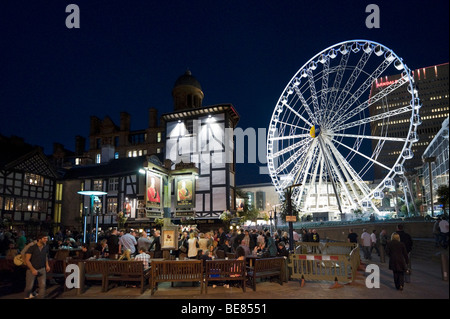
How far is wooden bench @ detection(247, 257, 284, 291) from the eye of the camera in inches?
374

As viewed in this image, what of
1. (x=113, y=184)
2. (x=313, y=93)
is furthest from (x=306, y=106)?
(x=113, y=184)

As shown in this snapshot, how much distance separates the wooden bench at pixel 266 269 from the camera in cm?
951

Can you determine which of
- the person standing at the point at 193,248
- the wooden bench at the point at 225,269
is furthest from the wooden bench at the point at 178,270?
the person standing at the point at 193,248

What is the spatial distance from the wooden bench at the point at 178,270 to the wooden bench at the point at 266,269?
1.50 metres

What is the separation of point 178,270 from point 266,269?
8.53 ft

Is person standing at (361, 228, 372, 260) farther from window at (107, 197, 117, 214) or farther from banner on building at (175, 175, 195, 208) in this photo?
window at (107, 197, 117, 214)

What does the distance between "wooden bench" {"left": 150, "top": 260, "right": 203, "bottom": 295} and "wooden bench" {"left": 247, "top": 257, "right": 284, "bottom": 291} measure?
4.91 ft

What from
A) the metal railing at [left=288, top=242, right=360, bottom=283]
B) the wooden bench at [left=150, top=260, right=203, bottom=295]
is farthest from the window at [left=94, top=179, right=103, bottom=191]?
the metal railing at [left=288, top=242, right=360, bottom=283]

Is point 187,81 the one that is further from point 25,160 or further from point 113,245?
point 113,245

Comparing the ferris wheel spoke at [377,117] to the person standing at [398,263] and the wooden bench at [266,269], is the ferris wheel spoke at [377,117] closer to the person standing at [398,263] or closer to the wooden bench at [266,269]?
the person standing at [398,263]

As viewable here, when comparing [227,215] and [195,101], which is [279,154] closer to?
[227,215]

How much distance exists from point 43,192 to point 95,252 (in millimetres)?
27843
